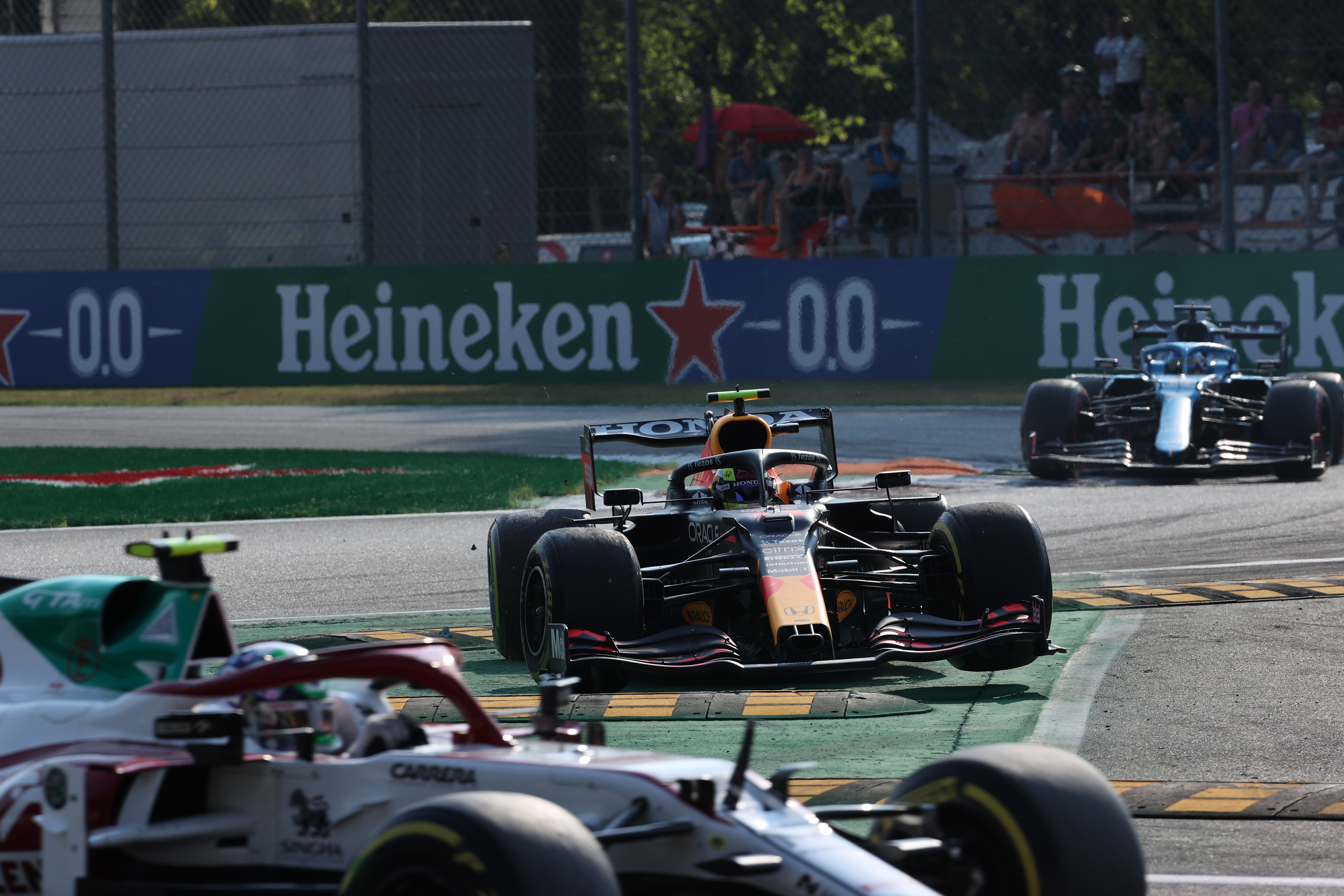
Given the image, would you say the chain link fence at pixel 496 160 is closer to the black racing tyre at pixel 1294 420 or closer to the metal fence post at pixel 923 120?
the metal fence post at pixel 923 120

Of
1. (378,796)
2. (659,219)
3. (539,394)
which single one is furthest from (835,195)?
(378,796)

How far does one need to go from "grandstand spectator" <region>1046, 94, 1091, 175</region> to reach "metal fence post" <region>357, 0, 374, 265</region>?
757 cm

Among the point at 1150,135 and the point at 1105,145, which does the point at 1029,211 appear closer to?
the point at 1105,145

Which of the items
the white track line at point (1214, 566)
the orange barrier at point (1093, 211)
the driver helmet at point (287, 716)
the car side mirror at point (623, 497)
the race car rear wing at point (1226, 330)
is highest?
the orange barrier at point (1093, 211)

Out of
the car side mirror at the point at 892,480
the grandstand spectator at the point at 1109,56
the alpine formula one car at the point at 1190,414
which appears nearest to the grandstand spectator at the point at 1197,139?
the grandstand spectator at the point at 1109,56

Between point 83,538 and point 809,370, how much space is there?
9.53 m

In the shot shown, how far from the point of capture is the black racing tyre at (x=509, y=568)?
8.38 m

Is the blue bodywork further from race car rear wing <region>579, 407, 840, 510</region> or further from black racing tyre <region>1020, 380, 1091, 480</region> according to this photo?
race car rear wing <region>579, 407, 840, 510</region>

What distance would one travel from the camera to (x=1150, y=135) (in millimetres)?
20062

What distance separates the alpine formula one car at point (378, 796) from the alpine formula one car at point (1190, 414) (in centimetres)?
1088

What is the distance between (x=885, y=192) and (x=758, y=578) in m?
13.2

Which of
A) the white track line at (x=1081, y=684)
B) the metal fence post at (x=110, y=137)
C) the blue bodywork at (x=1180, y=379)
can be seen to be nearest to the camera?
the white track line at (x=1081, y=684)

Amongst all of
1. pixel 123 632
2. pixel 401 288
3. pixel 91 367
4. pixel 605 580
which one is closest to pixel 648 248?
pixel 401 288

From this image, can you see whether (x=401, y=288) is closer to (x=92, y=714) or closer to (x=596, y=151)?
(x=596, y=151)
